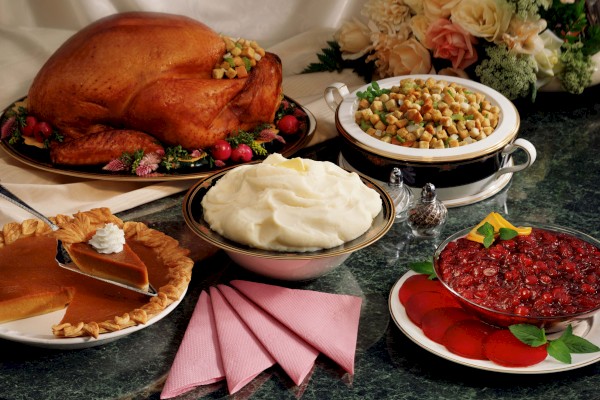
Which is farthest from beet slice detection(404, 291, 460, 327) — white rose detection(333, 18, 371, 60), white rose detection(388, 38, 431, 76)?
white rose detection(333, 18, 371, 60)

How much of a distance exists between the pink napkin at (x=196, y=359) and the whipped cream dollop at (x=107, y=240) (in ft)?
0.59

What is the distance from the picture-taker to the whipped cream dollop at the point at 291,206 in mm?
1501

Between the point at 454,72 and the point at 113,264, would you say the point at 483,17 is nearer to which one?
the point at 454,72

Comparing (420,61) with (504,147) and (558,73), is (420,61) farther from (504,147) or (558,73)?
(504,147)

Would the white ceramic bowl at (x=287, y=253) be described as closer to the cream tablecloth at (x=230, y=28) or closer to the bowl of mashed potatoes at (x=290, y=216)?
the bowl of mashed potatoes at (x=290, y=216)

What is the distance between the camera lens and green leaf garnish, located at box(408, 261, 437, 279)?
157 centimetres

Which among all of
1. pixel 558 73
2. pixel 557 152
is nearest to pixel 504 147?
pixel 557 152

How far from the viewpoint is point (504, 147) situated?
1912 millimetres

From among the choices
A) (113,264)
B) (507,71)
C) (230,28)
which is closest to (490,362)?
(113,264)

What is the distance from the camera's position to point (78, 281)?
4.99 feet

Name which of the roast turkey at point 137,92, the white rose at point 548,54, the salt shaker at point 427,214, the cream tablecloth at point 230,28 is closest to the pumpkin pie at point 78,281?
the roast turkey at point 137,92

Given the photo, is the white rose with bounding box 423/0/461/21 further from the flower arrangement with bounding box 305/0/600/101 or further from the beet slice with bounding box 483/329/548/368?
the beet slice with bounding box 483/329/548/368

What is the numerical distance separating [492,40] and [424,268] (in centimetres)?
88

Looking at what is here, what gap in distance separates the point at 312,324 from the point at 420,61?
1.14 m
